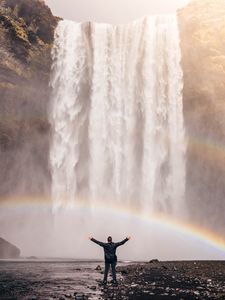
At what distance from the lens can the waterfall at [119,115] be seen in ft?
157

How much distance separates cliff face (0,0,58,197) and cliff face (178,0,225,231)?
18062 mm

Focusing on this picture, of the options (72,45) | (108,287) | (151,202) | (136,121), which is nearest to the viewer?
(108,287)

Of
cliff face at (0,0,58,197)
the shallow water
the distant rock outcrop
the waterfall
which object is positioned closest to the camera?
the shallow water

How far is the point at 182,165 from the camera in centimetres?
4772

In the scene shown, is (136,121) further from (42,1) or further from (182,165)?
(42,1)

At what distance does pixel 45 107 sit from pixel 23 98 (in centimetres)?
342

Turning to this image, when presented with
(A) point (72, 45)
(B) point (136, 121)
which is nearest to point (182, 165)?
(B) point (136, 121)

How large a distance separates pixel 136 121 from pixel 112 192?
948 cm

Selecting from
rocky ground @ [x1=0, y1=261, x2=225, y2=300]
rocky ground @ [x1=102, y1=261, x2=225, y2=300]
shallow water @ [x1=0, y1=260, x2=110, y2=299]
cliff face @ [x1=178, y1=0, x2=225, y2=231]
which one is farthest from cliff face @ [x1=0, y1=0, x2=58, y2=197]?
rocky ground @ [x1=102, y1=261, x2=225, y2=300]

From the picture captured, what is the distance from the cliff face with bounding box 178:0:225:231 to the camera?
47625 millimetres

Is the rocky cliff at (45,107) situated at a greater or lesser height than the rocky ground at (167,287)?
greater

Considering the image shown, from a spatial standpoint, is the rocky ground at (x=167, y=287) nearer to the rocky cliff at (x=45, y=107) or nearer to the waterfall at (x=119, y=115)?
the waterfall at (x=119, y=115)

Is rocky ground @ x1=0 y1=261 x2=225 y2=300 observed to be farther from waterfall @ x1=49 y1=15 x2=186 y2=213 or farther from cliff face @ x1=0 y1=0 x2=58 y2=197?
cliff face @ x1=0 y1=0 x2=58 y2=197

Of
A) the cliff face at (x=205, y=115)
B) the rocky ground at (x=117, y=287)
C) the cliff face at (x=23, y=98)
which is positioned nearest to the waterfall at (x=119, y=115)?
the cliff face at (x=205, y=115)
